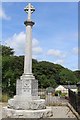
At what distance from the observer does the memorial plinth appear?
1161 cm

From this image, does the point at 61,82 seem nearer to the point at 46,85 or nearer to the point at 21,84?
the point at 46,85

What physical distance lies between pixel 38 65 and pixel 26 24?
175 feet

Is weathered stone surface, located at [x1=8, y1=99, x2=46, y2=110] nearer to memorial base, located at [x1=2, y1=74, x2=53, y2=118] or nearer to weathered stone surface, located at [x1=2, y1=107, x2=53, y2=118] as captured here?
memorial base, located at [x1=2, y1=74, x2=53, y2=118]

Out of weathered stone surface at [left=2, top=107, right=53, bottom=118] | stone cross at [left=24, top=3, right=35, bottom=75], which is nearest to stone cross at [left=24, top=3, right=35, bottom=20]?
stone cross at [left=24, top=3, right=35, bottom=75]

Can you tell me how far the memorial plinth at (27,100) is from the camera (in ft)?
38.1

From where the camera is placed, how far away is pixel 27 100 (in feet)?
40.3

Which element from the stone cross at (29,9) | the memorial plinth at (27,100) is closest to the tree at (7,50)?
the stone cross at (29,9)

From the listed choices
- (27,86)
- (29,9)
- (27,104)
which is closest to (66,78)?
(29,9)

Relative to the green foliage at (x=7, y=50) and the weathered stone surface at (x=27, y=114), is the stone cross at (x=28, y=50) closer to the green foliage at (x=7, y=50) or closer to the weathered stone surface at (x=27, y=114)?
the weathered stone surface at (x=27, y=114)

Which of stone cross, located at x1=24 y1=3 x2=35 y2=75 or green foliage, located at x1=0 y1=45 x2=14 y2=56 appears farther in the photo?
green foliage, located at x1=0 y1=45 x2=14 y2=56

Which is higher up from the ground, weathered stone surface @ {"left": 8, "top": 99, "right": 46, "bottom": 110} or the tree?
the tree

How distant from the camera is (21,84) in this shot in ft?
41.9

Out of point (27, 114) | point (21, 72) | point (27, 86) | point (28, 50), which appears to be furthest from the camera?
point (21, 72)

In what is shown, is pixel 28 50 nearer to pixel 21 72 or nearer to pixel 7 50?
pixel 21 72
